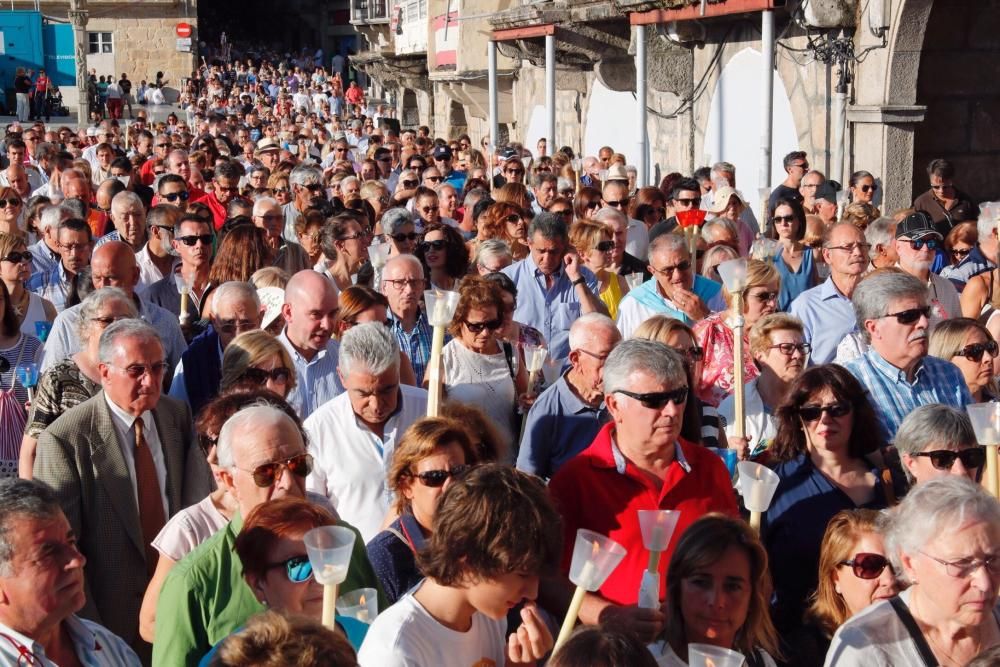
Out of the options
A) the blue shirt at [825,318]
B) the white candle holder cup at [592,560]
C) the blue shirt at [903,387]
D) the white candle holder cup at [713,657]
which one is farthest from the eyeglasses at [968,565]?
the blue shirt at [825,318]

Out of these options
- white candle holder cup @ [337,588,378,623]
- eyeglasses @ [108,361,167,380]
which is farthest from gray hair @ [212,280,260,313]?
white candle holder cup @ [337,588,378,623]

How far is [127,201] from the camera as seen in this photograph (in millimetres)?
8852

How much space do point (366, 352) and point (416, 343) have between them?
5.46 ft

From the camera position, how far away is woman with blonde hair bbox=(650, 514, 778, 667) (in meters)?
3.44

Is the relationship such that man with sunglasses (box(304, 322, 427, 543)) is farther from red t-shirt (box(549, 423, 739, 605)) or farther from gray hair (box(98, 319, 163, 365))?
red t-shirt (box(549, 423, 739, 605))

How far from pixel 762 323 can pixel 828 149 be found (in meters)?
7.82

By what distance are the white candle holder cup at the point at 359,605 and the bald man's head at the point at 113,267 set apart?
3.63m

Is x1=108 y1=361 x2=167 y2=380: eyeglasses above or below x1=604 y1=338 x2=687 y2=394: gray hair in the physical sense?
below

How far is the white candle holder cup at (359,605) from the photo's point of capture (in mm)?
3281

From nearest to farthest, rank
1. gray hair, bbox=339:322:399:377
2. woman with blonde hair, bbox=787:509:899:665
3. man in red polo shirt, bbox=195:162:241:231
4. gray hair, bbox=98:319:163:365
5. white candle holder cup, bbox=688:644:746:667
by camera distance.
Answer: white candle holder cup, bbox=688:644:746:667, woman with blonde hair, bbox=787:509:899:665, gray hair, bbox=98:319:163:365, gray hair, bbox=339:322:399:377, man in red polo shirt, bbox=195:162:241:231

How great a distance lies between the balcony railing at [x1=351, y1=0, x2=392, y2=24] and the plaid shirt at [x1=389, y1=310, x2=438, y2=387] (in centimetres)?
3097

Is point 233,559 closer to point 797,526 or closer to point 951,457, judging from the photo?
point 797,526

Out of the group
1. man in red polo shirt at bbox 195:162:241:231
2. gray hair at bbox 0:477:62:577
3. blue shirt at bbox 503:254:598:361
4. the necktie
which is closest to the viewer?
gray hair at bbox 0:477:62:577

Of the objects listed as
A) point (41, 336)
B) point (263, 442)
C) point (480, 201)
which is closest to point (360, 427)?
point (263, 442)
